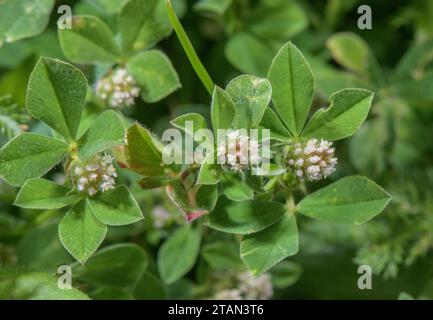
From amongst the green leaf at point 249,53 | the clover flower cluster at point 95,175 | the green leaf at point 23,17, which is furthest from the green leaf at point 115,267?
the green leaf at point 249,53

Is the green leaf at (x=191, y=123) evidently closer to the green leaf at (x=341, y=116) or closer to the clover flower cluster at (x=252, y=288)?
the green leaf at (x=341, y=116)

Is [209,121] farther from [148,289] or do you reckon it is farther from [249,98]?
[249,98]

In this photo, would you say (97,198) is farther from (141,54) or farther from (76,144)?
(141,54)

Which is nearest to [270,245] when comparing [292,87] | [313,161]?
[313,161]

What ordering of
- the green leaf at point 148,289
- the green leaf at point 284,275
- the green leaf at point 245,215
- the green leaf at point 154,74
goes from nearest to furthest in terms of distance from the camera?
1. the green leaf at point 245,215
2. the green leaf at point 154,74
3. the green leaf at point 148,289
4. the green leaf at point 284,275

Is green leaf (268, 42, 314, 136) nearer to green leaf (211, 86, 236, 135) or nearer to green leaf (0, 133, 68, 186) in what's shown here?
green leaf (211, 86, 236, 135)
